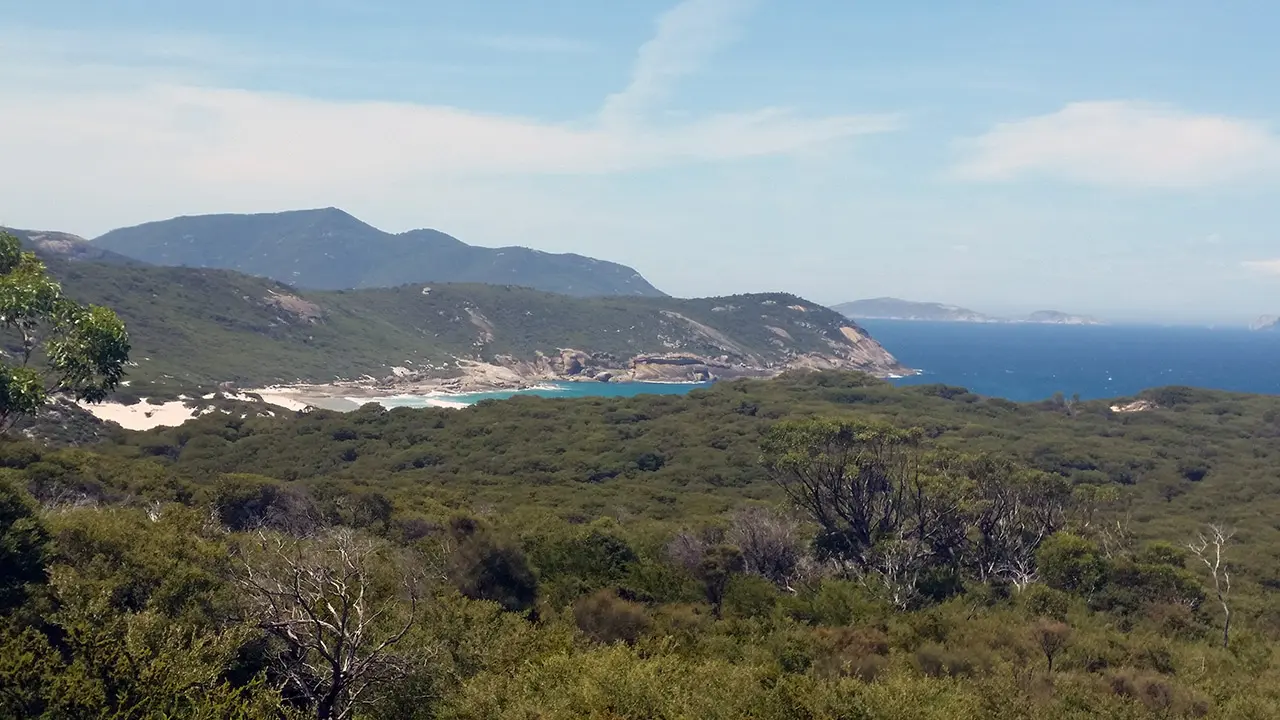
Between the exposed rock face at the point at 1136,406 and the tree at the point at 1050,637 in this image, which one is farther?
the exposed rock face at the point at 1136,406

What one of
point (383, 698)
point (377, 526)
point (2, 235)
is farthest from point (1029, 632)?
point (2, 235)

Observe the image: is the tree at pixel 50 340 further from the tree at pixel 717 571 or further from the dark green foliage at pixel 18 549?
the tree at pixel 717 571

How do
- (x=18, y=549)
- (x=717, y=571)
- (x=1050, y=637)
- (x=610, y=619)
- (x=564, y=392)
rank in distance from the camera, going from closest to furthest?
(x=18, y=549)
(x=1050, y=637)
(x=610, y=619)
(x=717, y=571)
(x=564, y=392)

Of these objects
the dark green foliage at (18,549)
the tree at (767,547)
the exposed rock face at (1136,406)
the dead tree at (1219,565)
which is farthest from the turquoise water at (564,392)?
the dark green foliage at (18,549)

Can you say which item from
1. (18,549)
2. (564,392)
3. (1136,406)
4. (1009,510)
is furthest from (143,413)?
(1136,406)

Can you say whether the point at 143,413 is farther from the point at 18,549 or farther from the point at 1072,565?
the point at 1072,565

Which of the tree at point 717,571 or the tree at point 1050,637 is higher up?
the tree at point 1050,637
